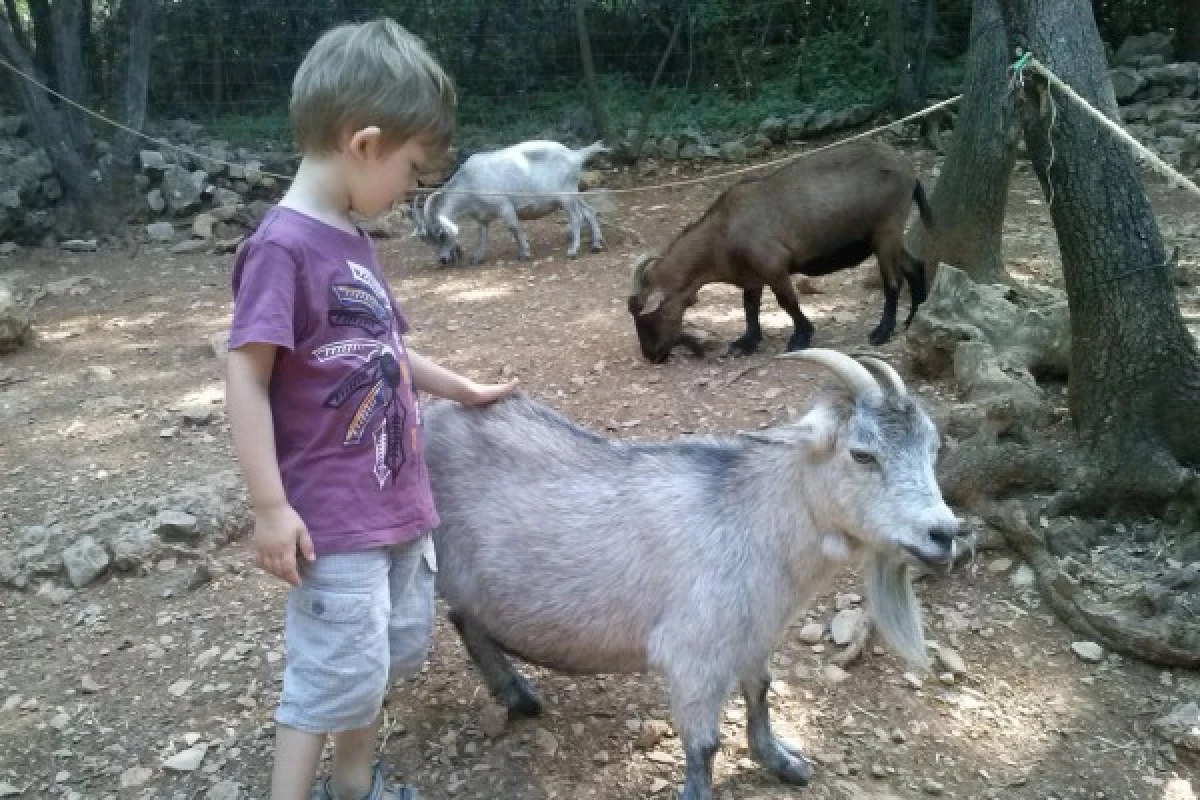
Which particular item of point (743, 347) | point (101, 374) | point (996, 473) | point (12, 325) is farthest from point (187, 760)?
point (12, 325)

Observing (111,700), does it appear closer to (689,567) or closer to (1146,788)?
(689,567)

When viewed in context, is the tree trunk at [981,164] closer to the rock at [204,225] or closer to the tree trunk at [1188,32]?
the rock at [204,225]

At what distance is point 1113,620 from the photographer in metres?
3.02

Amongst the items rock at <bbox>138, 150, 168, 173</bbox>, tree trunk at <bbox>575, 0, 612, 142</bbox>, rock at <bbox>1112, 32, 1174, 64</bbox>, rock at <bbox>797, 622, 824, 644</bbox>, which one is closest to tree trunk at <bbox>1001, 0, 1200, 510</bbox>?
rock at <bbox>797, 622, 824, 644</bbox>

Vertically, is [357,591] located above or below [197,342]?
above

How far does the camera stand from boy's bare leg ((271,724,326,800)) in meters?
2.04

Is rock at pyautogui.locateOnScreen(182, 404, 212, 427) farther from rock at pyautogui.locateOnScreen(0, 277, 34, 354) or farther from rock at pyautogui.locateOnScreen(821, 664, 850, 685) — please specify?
rock at pyautogui.locateOnScreen(821, 664, 850, 685)

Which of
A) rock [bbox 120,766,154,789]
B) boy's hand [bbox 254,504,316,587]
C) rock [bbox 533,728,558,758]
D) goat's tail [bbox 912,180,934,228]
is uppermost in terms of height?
goat's tail [bbox 912,180,934,228]

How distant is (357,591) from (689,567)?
0.77m

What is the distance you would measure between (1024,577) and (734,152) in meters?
8.07

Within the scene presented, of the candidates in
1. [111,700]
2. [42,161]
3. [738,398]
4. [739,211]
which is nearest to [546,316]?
[739,211]

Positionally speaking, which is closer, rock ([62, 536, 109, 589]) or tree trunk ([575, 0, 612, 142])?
rock ([62, 536, 109, 589])

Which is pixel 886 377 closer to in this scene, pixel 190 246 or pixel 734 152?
pixel 190 246

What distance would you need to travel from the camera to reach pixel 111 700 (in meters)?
2.88
